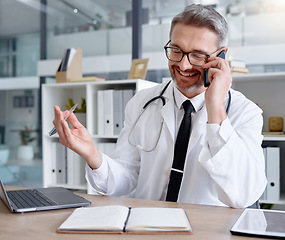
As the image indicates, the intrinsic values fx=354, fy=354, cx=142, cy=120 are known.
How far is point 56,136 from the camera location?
8.72 feet

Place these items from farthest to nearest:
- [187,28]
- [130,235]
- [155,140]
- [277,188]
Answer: [277,188] < [155,140] < [187,28] < [130,235]

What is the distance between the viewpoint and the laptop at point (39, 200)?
3.20 ft

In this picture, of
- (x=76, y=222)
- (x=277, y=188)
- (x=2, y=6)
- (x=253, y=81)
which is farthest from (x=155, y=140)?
(x=2, y=6)

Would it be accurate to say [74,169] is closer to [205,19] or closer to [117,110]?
[117,110]

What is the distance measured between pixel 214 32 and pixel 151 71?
1841 mm

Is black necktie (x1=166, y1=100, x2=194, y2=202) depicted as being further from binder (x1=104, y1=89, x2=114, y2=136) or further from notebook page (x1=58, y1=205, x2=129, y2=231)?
binder (x1=104, y1=89, x2=114, y2=136)

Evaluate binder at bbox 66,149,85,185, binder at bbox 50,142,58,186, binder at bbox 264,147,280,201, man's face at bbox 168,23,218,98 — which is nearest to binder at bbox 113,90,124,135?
binder at bbox 66,149,85,185

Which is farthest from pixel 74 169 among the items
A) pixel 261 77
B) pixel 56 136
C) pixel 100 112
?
pixel 261 77

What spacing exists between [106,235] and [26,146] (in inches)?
133

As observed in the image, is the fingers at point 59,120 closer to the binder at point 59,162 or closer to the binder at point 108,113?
the binder at point 108,113

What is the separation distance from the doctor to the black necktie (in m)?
0.02

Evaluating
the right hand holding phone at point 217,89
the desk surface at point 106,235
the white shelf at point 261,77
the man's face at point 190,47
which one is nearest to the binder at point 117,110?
the white shelf at point 261,77

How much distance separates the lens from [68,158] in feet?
9.05

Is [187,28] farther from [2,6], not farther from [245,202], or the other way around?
[2,6]
